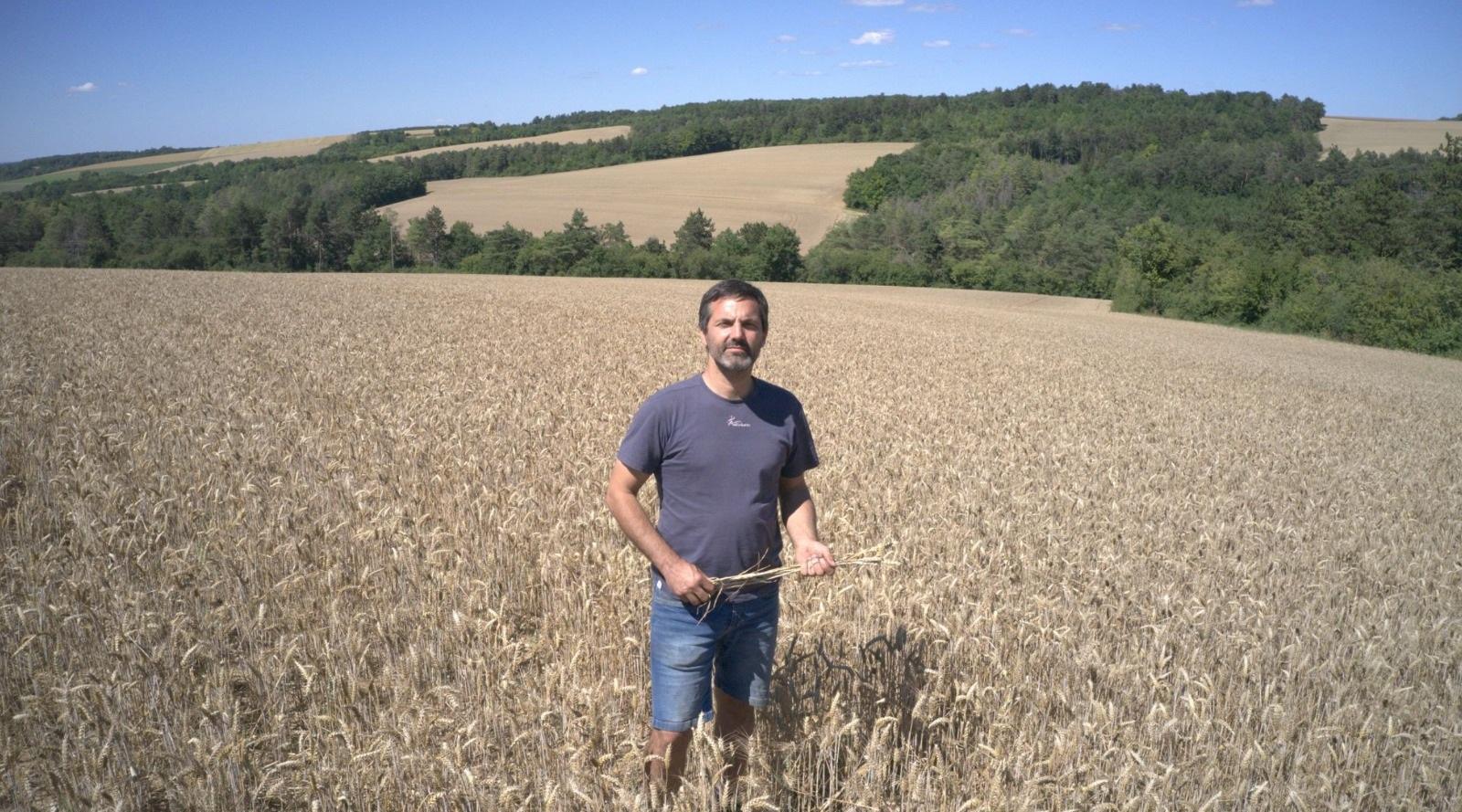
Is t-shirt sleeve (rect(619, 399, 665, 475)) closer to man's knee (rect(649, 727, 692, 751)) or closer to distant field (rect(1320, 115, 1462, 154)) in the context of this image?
man's knee (rect(649, 727, 692, 751))

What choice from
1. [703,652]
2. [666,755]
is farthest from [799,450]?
[666,755]

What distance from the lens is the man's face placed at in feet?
9.42

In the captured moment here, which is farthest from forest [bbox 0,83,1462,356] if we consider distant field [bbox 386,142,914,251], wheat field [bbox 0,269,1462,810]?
wheat field [bbox 0,269,1462,810]

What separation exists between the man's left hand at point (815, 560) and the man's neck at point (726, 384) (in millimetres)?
587

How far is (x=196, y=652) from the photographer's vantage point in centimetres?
393

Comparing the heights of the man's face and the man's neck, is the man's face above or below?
above

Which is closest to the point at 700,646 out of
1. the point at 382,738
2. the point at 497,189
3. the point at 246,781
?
the point at 382,738

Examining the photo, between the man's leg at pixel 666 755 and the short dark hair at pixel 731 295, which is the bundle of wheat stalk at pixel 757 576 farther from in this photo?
the short dark hair at pixel 731 295

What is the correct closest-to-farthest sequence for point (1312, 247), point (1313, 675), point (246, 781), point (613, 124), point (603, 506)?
1. point (246, 781)
2. point (1313, 675)
3. point (603, 506)
4. point (1312, 247)
5. point (613, 124)

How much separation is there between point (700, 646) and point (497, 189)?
8758cm

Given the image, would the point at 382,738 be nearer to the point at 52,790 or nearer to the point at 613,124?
the point at 52,790

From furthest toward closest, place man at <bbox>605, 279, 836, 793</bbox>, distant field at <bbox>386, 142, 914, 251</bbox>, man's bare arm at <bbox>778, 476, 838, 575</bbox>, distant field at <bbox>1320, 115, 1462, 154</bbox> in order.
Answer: distant field at <bbox>1320, 115, 1462, 154</bbox> < distant field at <bbox>386, 142, 914, 251</bbox> < man's bare arm at <bbox>778, 476, 838, 575</bbox> < man at <bbox>605, 279, 836, 793</bbox>

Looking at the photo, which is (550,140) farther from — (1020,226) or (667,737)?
(667,737)

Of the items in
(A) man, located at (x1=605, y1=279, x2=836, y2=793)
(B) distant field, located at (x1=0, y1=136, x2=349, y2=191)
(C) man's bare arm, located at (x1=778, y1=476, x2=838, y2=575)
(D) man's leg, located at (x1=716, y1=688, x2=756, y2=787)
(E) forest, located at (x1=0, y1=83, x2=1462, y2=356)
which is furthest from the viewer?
(B) distant field, located at (x1=0, y1=136, x2=349, y2=191)
